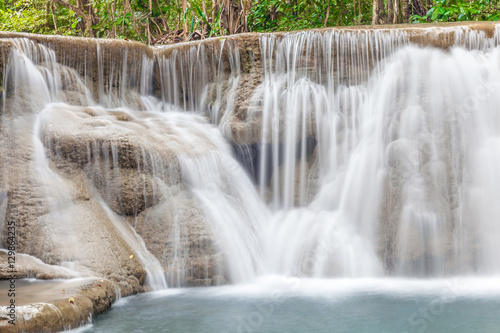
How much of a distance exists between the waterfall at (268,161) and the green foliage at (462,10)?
3130 millimetres

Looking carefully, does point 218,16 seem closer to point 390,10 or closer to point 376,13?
point 376,13

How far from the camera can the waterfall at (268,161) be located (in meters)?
7.05

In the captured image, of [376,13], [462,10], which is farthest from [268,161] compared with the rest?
[376,13]

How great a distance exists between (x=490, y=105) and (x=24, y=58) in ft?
23.8

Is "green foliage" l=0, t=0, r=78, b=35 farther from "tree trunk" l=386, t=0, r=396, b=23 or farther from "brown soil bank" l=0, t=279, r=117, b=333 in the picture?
"brown soil bank" l=0, t=279, r=117, b=333

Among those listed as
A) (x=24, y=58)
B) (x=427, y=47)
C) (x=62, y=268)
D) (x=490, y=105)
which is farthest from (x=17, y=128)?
(x=490, y=105)

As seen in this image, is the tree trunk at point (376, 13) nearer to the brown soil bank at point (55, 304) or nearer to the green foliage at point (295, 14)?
the green foliage at point (295, 14)

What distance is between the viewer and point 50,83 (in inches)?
353

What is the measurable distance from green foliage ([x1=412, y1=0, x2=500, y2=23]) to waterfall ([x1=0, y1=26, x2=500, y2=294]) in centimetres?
313

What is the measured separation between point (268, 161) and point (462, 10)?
5949 mm

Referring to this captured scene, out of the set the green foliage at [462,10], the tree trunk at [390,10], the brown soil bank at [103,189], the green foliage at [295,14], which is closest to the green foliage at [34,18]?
the green foliage at [295,14]

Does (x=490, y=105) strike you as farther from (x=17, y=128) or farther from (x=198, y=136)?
(x=17, y=128)

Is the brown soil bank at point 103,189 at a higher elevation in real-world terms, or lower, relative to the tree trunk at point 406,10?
lower

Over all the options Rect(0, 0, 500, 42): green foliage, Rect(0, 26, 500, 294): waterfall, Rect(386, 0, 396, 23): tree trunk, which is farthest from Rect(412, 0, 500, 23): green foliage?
Rect(0, 26, 500, 294): waterfall
